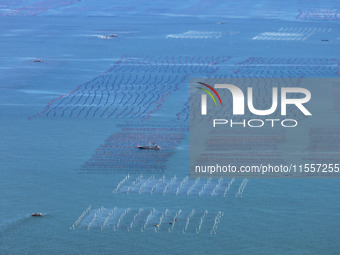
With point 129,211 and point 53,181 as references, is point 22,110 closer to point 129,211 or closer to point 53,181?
point 53,181

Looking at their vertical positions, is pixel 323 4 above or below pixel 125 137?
below

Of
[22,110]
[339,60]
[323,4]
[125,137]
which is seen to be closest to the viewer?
[125,137]

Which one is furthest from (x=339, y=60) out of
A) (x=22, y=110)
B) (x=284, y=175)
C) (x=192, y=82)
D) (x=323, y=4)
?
(x=323, y=4)

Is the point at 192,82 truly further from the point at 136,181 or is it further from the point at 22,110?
Result: the point at 136,181

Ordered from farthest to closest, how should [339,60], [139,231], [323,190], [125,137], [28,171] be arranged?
[339,60]
[125,137]
[28,171]
[323,190]
[139,231]

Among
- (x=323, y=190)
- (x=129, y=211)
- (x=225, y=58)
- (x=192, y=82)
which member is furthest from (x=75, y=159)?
(x=225, y=58)

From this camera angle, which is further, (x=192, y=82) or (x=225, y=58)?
(x=225, y=58)
